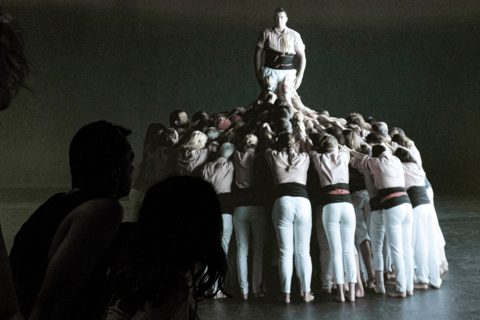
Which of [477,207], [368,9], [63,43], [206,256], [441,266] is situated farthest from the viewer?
[368,9]

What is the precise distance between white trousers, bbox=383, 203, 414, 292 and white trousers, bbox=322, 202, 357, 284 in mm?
458

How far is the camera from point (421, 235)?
5234 millimetres

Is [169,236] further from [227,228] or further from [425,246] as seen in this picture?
[425,246]

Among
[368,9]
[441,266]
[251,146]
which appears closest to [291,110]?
[251,146]

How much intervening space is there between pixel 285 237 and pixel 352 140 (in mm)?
1345

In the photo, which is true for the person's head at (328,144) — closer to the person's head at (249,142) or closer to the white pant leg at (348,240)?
the white pant leg at (348,240)

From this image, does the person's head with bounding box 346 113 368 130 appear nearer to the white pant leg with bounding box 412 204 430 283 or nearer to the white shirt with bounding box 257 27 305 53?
the white shirt with bounding box 257 27 305 53

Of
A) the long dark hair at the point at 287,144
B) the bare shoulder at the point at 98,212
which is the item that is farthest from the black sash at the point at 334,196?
the bare shoulder at the point at 98,212

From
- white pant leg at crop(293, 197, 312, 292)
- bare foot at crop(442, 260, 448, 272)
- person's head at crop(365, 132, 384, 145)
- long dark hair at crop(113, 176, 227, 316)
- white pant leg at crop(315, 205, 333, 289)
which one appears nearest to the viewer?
long dark hair at crop(113, 176, 227, 316)

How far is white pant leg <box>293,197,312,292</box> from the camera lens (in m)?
4.70

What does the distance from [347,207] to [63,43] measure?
341 inches

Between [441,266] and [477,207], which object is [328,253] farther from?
[477,207]

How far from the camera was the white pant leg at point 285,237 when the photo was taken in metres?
4.71

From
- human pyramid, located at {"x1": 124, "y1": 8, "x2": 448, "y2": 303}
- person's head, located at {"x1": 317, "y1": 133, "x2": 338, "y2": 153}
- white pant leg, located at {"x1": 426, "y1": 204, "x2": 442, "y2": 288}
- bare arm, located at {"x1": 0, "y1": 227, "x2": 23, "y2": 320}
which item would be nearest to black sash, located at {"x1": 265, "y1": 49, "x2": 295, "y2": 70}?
human pyramid, located at {"x1": 124, "y1": 8, "x2": 448, "y2": 303}
